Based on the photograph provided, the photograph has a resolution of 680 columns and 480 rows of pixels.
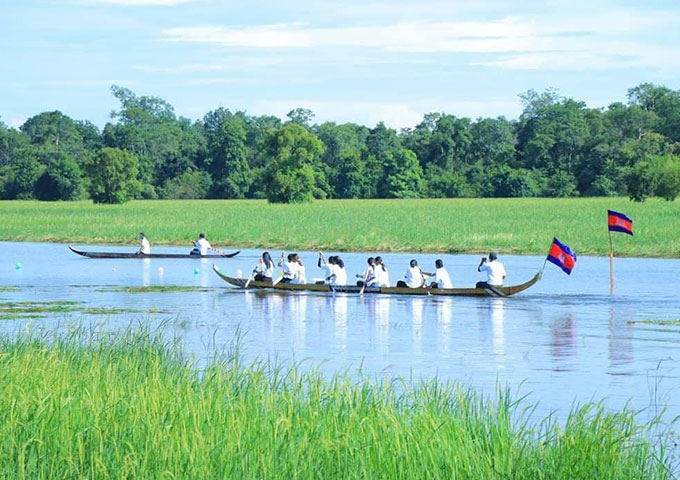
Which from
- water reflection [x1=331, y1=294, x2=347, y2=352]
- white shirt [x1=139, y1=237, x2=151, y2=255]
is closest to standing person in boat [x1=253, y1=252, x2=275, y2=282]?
water reflection [x1=331, y1=294, x2=347, y2=352]

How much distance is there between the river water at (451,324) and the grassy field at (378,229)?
923 cm

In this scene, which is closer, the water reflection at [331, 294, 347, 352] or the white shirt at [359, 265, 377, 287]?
the water reflection at [331, 294, 347, 352]

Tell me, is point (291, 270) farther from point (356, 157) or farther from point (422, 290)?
point (356, 157)

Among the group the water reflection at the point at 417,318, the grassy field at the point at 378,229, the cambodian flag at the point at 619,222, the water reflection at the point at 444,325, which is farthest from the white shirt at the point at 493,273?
the grassy field at the point at 378,229

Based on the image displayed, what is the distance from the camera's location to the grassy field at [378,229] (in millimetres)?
53156

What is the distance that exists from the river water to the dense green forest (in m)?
79.1

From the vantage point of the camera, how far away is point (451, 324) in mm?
26938

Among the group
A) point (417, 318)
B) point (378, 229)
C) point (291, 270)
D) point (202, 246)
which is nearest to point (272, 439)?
point (417, 318)

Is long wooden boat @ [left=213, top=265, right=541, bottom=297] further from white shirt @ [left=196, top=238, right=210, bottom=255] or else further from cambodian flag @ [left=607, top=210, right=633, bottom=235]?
white shirt @ [left=196, top=238, right=210, bottom=255]

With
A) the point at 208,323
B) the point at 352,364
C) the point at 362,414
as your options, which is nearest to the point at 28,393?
the point at 362,414

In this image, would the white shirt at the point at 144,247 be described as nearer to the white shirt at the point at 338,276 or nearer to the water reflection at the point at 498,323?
the white shirt at the point at 338,276

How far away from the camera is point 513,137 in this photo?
162 m

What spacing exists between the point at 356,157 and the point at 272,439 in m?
137

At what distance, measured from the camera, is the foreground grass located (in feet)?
34.0
